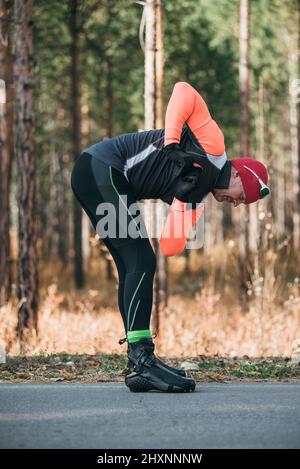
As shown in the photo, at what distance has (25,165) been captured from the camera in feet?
42.1

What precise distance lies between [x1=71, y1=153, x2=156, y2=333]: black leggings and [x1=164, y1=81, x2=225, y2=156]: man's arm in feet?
1.62

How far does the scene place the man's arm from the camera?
577 centimetres

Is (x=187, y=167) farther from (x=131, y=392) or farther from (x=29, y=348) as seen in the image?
(x=29, y=348)

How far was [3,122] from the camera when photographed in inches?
685

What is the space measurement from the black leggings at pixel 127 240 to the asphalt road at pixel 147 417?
542 millimetres

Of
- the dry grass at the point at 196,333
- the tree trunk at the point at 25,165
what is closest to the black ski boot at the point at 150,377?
the dry grass at the point at 196,333

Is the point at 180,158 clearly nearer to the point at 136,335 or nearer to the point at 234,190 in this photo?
the point at 234,190

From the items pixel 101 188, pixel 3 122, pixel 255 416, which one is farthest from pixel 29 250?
pixel 255 416

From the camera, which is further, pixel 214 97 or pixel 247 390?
pixel 214 97

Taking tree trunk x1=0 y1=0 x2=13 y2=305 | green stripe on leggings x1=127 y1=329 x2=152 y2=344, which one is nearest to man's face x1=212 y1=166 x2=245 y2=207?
green stripe on leggings x1=127 y1=329 x2=152 y2=344

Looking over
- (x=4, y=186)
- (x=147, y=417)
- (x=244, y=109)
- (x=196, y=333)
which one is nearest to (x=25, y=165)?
(x=196, y=333)

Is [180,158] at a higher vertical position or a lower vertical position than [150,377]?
higher

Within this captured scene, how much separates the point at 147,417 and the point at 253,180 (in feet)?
5.88
